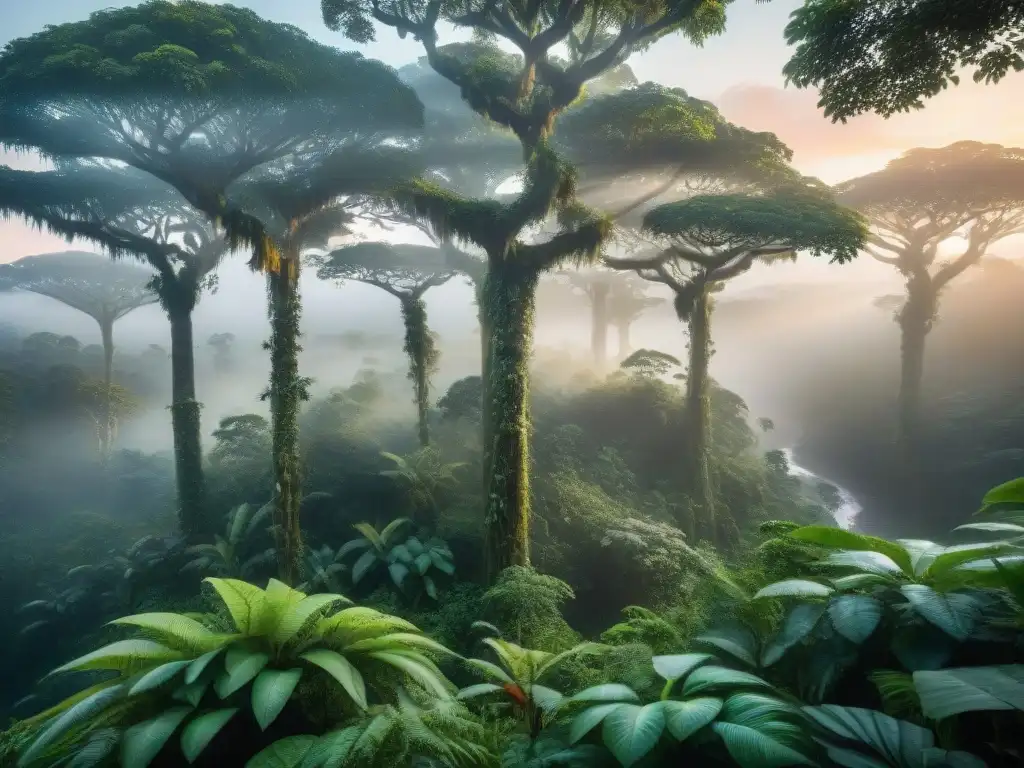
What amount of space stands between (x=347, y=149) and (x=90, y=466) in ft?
57.0

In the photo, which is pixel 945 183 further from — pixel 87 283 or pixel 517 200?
pixel 87 283

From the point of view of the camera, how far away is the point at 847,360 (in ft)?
105

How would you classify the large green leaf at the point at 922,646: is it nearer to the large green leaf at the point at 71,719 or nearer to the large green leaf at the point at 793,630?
the large green leaf at the point at 793,630

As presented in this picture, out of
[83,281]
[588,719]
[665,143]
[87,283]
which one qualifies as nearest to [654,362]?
[665,143]

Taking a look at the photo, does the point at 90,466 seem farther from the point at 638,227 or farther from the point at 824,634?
the point at 824,634

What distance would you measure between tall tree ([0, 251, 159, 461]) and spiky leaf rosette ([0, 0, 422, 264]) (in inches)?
594

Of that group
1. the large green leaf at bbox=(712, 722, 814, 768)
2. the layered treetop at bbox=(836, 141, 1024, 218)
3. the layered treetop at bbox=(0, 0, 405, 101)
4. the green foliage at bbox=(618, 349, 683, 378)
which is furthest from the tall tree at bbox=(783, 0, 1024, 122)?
the layered treetop at bbox=(836, 141, 1024, 218)

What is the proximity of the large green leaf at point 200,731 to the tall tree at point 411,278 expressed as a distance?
39.4ft

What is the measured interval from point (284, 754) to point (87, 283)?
94.8 ft

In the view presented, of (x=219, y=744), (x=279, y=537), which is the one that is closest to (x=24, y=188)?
(x=279, y=537)

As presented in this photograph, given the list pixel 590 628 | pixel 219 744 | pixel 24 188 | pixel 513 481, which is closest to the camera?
pixel 219 744

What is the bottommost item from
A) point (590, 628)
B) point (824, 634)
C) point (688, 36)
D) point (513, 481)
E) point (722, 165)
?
point (590, 628)

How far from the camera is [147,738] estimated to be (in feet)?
7.01

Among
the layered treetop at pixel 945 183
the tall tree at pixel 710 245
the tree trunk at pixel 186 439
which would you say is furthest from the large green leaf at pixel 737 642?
the layered treetop at pixel 945 183
